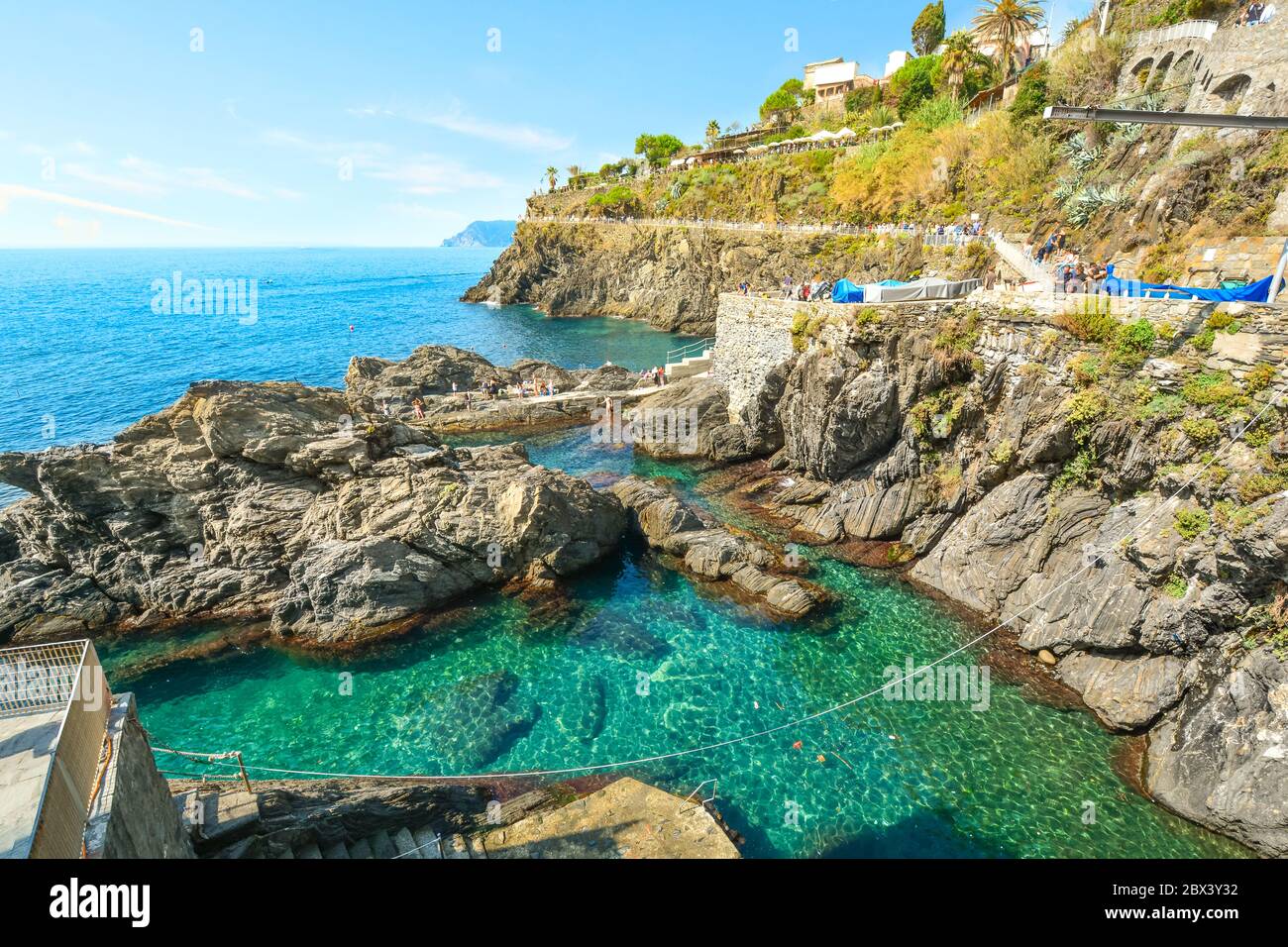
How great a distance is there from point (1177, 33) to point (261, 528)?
4767cm

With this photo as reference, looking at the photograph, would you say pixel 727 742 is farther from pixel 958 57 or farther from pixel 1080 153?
pixel 958 57

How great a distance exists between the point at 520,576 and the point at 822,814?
12713mm

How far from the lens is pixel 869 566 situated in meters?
21.5

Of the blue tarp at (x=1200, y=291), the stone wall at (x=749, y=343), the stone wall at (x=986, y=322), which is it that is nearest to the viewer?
the stone wall at (x=986, y=322)

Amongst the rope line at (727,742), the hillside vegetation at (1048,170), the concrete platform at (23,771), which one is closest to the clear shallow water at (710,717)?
the rope line at (727,742)

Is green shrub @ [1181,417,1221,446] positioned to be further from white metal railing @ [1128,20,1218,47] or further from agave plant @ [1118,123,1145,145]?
white metal railing @ [1128,20,1218,47]

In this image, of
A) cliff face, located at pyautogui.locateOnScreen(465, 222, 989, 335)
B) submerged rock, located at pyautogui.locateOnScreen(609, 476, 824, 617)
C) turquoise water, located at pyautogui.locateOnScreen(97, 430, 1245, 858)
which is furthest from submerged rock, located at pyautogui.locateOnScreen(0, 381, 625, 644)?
cliff face, located at pyautogui.locateOnScreen(465, 222, 989, 335)

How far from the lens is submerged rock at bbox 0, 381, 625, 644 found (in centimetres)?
1950

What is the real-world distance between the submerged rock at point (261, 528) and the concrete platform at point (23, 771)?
1014 centimetres

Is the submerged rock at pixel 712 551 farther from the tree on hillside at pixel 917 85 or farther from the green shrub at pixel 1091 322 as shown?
the tree on hillside at pixel 917 85

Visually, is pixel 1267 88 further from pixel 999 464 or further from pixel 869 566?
→ pixel 869 566

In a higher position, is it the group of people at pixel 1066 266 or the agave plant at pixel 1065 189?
the agave plant at pixel 1065 189

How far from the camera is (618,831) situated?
482 inches

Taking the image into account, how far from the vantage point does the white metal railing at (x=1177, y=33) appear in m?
27.5
